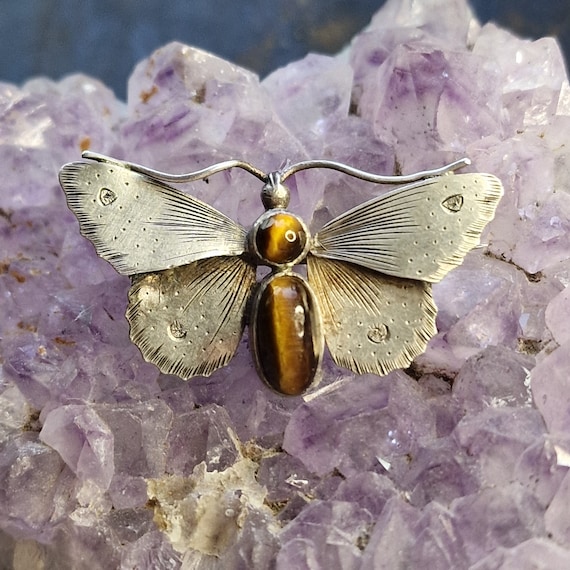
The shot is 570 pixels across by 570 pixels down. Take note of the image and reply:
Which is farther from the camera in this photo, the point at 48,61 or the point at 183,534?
the point at 48,61

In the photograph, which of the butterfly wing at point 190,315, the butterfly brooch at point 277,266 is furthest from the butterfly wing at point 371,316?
the butterfly wing at point 190,315

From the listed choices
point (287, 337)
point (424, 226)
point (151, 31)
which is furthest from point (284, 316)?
point (151, 31)

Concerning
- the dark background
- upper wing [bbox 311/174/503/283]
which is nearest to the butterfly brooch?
upper wing [bbox 311/174/503/283]

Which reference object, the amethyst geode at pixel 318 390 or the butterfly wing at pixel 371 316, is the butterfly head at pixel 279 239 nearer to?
the butterfly wing at pixel 371 316

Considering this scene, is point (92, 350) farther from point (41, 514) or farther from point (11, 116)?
point (11, 116)

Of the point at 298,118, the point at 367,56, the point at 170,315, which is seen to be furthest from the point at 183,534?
the point at 367,56

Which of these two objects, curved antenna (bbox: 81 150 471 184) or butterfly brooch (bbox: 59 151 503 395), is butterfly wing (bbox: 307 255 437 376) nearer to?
butterfly brooch (bbox: 59 151 503 395)
